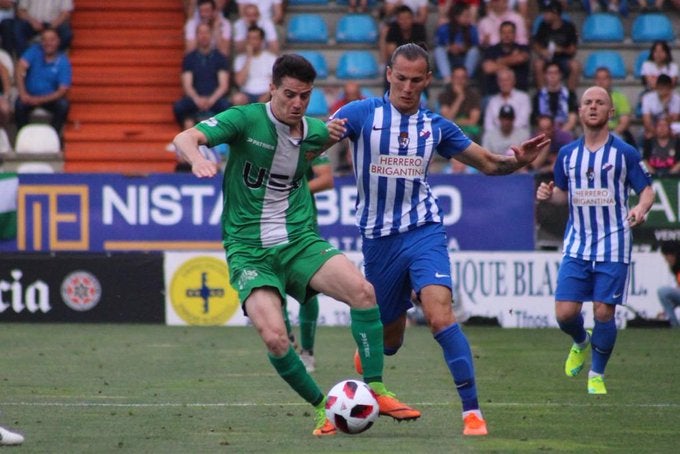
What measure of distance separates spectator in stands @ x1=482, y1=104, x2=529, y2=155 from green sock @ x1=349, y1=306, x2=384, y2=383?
1075 centimetres

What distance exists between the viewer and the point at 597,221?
10641 mm

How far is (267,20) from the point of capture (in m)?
21.2

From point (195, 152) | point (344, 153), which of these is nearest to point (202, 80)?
point (344, 153)

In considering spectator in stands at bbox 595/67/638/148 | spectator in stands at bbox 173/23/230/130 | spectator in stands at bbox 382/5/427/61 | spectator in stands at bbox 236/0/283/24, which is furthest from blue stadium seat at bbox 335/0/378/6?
spectator in stands at bbox 595/67/638/148

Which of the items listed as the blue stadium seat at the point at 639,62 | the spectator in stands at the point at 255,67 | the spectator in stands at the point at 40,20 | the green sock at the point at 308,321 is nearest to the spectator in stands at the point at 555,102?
the blue stadium seat at the point at 639,62

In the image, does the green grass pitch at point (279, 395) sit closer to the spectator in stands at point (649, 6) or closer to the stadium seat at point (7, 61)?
the stadium seat at point (7, 61)

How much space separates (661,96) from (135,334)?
28.1ft

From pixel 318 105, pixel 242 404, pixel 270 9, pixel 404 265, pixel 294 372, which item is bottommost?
pixel 242 404

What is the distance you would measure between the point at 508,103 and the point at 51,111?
6608 mm

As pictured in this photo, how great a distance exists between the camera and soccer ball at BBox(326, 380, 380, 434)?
7820mm

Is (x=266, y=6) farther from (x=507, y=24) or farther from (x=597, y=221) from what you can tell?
(x=597, y=221)

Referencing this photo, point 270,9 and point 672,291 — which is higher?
point 270,9

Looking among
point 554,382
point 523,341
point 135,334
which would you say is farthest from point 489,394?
point 135,334

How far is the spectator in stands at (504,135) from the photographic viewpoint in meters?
18.8
